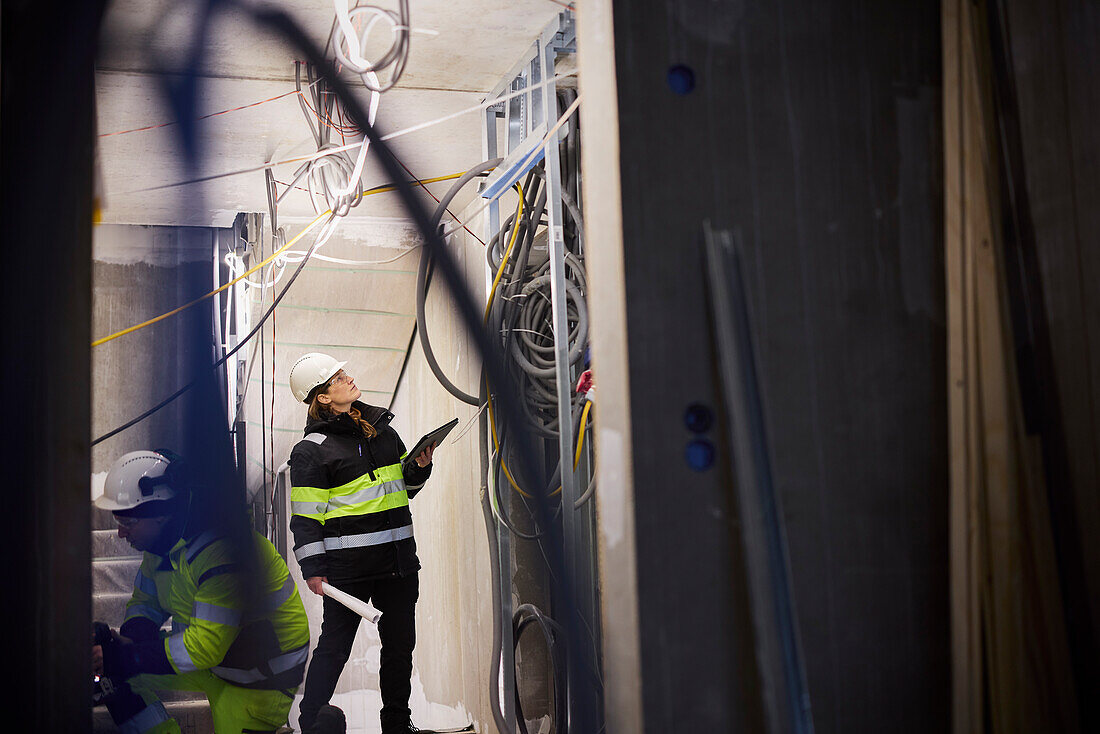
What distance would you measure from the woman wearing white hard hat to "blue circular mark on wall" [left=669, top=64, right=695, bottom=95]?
2935 mm

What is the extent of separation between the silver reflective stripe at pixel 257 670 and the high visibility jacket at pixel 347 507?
831 millimetres

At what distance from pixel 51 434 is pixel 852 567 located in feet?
2.78

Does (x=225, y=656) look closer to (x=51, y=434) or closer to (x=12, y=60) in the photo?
(x=51, y=434)

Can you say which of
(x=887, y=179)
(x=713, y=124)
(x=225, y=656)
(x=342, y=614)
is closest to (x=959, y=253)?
(x=887, y=179)

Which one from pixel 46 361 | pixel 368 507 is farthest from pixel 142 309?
pixel 46 361

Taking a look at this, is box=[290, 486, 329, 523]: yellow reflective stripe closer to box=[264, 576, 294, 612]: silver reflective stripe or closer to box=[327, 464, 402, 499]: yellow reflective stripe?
box=[327, 464, 402, 499]: yellow reflective stripe

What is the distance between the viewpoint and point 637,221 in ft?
2.99

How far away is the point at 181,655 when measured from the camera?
8.25ft

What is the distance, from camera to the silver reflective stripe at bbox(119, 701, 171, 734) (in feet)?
8.82

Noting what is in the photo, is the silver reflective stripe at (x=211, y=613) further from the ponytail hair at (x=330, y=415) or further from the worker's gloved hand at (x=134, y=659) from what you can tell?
the ponytail hair at (x=330, y=415)

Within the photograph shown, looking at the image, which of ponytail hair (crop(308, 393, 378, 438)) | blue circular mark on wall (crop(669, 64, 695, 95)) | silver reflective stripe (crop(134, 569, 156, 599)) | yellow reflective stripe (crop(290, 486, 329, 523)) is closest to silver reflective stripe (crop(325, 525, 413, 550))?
yellow reflective stripe (crop(290, 486, 329, 523))

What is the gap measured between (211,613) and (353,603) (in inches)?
39.1

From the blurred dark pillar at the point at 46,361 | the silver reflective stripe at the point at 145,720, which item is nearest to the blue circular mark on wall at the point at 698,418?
the blurred dark pillar at the point at 46,361

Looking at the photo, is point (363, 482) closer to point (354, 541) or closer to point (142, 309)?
point (354, 541)
